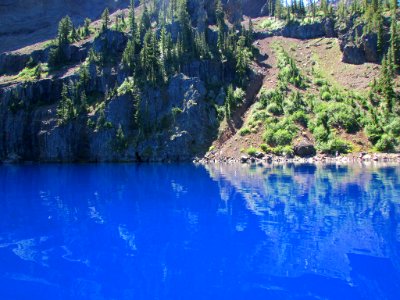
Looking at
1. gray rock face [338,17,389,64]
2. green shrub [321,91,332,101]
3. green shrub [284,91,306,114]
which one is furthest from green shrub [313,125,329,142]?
gray rock face [338,17,389,64]

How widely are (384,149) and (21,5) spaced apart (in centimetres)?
18402

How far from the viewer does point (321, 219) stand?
29.5 meters

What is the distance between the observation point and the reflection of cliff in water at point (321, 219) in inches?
802

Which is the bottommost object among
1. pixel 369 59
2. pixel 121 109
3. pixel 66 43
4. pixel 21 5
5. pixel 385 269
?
pixel 385 269

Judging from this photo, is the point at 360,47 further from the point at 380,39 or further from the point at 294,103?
the point at 294,103

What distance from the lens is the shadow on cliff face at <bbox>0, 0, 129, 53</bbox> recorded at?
169 meters

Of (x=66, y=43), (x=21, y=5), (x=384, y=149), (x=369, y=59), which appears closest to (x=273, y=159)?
(x=384, y=149)

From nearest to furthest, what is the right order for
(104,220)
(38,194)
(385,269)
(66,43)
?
1. (385,269)
2. (104,220)
3. (38,194)
4. (66,43)

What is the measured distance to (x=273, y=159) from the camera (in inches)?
3354

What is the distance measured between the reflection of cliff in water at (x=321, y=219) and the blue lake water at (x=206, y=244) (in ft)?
0.33

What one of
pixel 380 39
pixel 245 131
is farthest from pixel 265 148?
pixel 380 39

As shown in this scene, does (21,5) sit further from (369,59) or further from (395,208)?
(395,208)

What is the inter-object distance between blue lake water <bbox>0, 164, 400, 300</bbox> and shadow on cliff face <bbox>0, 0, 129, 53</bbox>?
14847 cm

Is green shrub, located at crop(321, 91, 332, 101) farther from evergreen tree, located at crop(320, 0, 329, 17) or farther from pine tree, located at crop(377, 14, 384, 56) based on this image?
evergreen tree, located at crop(320, 0, 329, 17)
